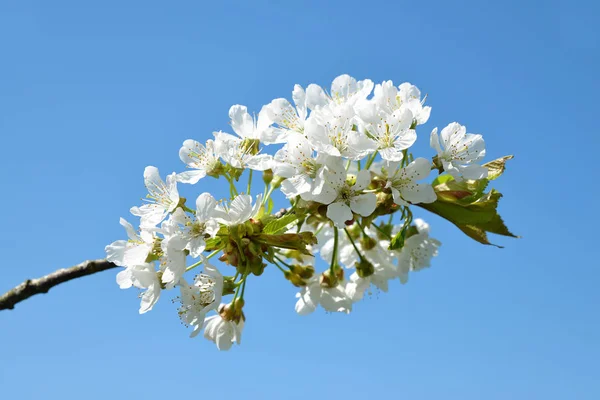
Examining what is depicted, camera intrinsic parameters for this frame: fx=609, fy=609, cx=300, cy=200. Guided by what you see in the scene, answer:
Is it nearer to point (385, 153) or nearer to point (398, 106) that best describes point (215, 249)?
point (385, 153)

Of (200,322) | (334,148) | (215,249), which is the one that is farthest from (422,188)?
(200,322)

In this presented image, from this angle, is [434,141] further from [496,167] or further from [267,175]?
[267,175]

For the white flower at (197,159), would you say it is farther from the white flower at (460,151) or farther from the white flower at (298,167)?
the white flower at (460,151)

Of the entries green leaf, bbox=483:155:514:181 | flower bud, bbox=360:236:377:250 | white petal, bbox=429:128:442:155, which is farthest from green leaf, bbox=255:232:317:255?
flower bud, bbox=360:236:377:250

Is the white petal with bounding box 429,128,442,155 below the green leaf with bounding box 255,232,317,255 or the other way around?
the other way around

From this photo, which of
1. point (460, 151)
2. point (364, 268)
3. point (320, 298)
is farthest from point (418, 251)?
point (460, 151)

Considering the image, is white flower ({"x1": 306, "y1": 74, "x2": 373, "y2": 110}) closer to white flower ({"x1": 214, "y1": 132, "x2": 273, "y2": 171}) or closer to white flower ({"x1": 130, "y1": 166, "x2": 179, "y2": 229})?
white flower ({"x1": 214, "y1": 132, "x2": 273, "y2": 171})
